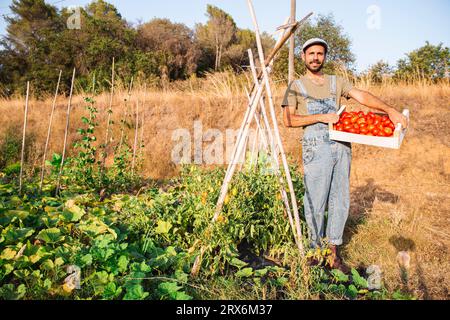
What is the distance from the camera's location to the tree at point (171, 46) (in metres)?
19.3

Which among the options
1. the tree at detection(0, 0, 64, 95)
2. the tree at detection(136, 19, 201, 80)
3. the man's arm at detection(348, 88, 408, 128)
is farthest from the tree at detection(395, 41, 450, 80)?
the tree at detection(0, 0, 64, 95)

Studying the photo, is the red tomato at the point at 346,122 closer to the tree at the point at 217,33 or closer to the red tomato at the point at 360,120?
the red tomato at the point at 360,120

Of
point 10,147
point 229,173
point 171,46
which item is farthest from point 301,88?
point 171,46

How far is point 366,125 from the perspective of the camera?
96.3 inches

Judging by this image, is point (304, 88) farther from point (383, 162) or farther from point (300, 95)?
point (383, 162)

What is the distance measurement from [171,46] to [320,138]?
64.6 feet

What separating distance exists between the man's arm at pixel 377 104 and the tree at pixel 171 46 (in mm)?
16803

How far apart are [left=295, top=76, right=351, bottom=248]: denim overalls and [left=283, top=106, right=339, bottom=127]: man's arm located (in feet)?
0.27

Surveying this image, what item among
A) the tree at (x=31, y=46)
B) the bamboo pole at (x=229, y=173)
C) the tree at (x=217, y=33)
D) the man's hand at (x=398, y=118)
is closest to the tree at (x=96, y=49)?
the tree at (x=31, y=46)

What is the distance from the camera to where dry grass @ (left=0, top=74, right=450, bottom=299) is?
294 centimetres

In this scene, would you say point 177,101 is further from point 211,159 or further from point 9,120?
point 9,120

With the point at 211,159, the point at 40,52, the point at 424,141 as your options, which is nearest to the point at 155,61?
the point at 40,52

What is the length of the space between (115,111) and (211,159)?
117 inches
